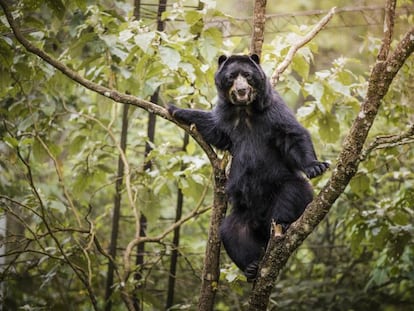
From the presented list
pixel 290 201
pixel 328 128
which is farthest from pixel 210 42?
pixel 290 201

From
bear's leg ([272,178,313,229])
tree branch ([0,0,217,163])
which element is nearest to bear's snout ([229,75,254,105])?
tree branch ([0,0,217,163])

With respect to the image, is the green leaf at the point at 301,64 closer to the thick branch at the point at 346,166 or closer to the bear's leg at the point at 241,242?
the bear's leg at the point at 241,242

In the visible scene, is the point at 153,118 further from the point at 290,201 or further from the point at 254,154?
the point at 290,201

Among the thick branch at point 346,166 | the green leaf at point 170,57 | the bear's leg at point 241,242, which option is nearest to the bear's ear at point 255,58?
the green leaf at point 170,57

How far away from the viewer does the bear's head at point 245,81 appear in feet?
12.5

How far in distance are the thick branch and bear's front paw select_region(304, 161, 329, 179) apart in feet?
1.90

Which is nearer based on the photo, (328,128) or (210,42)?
(210,42)

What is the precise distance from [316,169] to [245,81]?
81cm

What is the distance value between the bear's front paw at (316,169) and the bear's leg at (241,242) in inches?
28.8

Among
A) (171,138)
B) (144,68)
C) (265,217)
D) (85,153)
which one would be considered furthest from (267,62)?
(171,138)

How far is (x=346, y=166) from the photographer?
2766 millimetres

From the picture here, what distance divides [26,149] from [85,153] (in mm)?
846

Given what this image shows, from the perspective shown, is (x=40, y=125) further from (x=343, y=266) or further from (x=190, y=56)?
(x=343, y=266)

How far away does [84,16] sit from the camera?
5.20 meters
